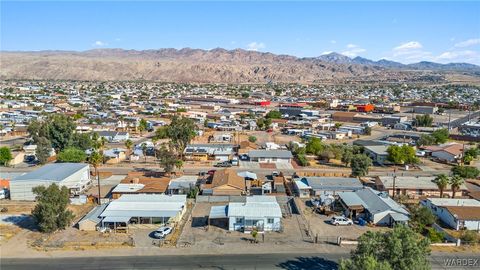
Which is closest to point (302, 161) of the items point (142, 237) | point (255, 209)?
point (255, 209)

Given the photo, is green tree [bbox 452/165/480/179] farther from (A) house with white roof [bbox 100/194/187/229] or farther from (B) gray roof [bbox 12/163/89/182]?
(B) gray roof [bbox 12/163/89/182]

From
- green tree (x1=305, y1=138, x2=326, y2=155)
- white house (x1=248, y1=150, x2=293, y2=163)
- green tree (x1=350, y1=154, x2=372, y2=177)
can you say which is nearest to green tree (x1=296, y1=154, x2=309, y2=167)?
white house (x1=248, y1=150, x2=293, y2=163)

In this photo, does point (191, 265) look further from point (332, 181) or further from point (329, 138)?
point (329, 138)

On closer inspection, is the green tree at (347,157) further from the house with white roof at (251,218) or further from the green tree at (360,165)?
the house with white roof at (251,218)

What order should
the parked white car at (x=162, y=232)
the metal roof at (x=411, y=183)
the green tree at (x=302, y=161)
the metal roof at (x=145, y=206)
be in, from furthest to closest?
the green tree at (x=302, y=161)
the metal roof at (x=411, y=183)
the metal roof at (x=145, y=206)
the parked white car at (x=162, y=232)

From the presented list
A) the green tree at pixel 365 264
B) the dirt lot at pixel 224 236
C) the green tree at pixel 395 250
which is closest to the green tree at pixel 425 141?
the dirt lot at pixel 224 236

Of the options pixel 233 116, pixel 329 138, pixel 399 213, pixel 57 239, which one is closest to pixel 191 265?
pixel 57 239
